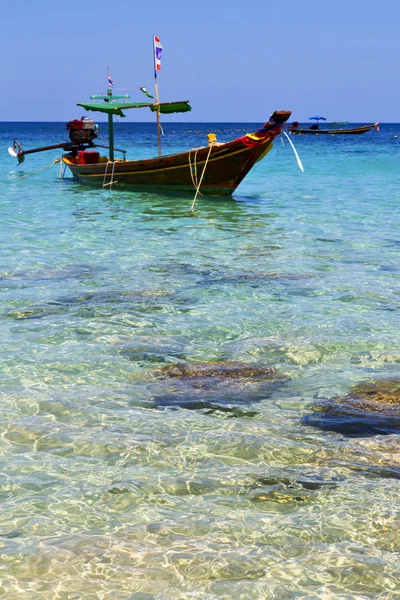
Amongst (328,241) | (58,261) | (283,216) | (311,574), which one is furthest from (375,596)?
(283,216)

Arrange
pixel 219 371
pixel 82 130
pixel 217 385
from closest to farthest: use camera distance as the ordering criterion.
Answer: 1. pixel 217 385
2. pixel 219 371
3. pixel 82 130

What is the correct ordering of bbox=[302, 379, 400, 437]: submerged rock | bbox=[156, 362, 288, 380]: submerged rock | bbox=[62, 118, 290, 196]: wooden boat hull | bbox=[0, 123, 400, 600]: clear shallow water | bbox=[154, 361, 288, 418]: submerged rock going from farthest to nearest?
bbox=[62, 118, 290, 196]: wooden boat hull, bbox=[156, 362, 288, 380]: submerged rock, bbox=[154, 361, 288, 418]: submerged rock, bbox=[302, 379, 400, 437]: submerged rock, bbox=[0, 123, 400, 600]: clear shallow water

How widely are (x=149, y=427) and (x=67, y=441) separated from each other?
60cm

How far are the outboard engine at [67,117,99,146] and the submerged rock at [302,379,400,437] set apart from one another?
22.4 m

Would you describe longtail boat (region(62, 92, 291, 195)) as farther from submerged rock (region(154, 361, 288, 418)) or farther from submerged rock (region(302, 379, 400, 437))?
submerged rock (region(302, 379, 400, 437))

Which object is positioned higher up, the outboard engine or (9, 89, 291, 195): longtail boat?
the outboard engine

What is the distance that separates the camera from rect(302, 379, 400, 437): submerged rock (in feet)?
16.8
